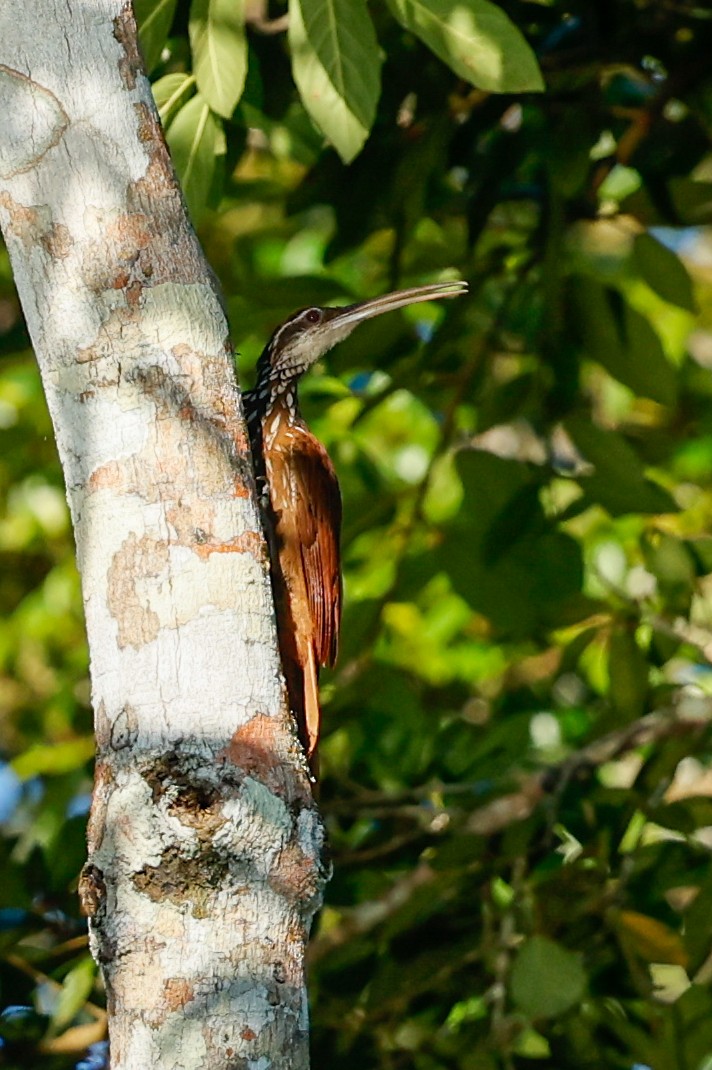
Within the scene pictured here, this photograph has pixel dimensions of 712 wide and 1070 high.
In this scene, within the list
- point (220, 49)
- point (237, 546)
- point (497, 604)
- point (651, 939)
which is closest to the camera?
point (237, 546)

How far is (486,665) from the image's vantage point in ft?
19.1

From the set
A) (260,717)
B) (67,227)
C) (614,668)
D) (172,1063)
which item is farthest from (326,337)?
(172,1063)

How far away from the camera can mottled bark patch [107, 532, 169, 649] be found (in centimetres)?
195

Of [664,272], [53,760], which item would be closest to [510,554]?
[664,272]

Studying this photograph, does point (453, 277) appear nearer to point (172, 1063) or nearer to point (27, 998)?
point (27, 998)

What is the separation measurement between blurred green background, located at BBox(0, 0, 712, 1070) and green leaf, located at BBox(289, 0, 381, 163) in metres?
0.36

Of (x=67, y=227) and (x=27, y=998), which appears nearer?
(x=67, y=227)

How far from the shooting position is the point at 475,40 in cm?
255

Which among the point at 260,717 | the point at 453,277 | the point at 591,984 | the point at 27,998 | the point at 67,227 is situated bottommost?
the point at 591,984

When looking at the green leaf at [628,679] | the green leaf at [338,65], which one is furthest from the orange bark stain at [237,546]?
the green leaf at [628,679]

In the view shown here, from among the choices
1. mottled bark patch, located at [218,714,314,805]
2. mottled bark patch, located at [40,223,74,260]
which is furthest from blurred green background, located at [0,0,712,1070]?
mottled bark patch, located at [218,714,314,805]

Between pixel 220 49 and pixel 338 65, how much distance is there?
0.97ft

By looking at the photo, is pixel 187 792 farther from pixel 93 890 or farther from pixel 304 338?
pixel 304 338

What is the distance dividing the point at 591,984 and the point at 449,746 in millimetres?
792
